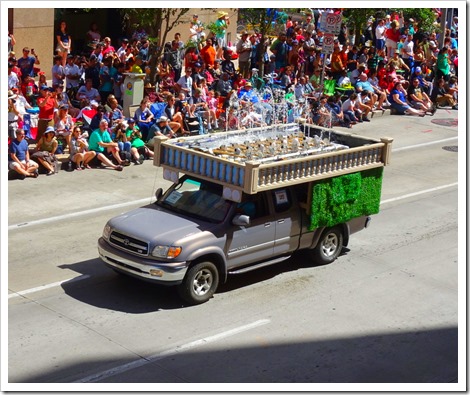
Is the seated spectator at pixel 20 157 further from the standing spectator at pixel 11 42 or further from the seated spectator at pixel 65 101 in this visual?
the standing spectator at pixel 11 42

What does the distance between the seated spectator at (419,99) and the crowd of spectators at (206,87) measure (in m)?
0.03

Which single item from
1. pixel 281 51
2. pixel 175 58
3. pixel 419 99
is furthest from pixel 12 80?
pixel 419 99

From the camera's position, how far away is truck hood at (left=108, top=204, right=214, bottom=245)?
13750 millimetres

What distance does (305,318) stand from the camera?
45.3 ft

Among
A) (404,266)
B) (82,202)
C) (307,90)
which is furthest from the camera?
(307,90)

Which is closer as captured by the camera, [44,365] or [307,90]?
[44,365]

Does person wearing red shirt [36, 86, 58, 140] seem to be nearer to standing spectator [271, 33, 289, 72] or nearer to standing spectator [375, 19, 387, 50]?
standing spectator [271, 33, 289, 72]

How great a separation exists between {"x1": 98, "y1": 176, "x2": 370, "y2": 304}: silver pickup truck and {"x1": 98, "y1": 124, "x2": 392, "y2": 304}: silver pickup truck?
15 mm

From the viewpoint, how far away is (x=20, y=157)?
1923 centimetres

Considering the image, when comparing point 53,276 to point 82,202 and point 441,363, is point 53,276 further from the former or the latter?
point 441,363

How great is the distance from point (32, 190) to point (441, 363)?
9.48 metres

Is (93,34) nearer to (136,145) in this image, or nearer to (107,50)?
(107,50)

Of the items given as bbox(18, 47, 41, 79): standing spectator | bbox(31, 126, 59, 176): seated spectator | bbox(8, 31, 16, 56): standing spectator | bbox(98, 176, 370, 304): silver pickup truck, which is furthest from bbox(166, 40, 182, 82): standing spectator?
bbox(98, 176, 370, 304): silver pickup truck

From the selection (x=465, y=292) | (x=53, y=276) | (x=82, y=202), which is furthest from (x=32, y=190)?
(x=465, y=292)
